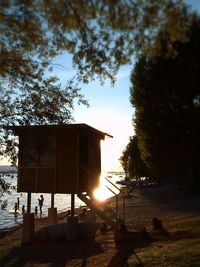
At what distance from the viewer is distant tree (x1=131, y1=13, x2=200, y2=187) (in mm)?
27844

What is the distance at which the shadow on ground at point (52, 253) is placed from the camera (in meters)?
17.0

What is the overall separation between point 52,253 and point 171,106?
19.5m

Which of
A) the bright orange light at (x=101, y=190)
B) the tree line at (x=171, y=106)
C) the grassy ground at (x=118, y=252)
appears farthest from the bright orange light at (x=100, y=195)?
the tree line at (x=171, y=106)

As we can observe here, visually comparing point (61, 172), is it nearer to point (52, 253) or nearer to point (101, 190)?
point (52, 253)

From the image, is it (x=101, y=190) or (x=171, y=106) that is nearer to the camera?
(x=171, y=106)

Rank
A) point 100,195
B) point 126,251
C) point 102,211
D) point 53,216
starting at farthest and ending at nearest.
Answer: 1. point 100,195
2. point 53,216
3. point 102,211
4. point 126,251

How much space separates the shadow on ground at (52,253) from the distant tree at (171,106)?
37.8ft

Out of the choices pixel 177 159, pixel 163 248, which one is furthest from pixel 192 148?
pixel 163 248

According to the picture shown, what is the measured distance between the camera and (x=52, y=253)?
60.5 feet

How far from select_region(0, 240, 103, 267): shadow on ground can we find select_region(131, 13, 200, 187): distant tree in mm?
11512

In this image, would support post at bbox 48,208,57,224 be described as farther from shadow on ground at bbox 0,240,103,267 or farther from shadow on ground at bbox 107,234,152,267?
shadow on ground at bbox 107,234,152,267

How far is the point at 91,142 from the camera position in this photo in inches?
961

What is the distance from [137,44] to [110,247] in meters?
11.6

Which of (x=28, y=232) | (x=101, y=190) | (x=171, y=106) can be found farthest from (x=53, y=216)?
(x=101, y=190)
